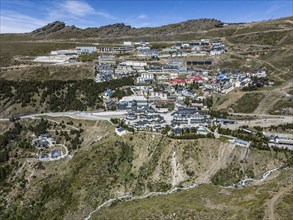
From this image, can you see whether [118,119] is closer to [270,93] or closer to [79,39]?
[270,93]

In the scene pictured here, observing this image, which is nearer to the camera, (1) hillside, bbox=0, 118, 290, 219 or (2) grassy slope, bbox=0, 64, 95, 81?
(1) hillside, bbox=0, 118, 290, 219

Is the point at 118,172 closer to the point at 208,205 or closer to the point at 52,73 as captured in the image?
the point at 208,205

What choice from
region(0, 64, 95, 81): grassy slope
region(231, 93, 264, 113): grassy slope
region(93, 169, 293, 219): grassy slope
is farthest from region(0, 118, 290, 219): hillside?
region(0, 64, 95, 81): grassy slope

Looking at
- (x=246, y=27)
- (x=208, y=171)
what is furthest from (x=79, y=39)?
(x=208, y=171)

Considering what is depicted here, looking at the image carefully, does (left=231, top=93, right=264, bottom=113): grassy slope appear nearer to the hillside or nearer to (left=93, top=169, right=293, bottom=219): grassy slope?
the hillside

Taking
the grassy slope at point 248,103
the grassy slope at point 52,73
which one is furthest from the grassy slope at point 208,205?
the grassy slope at point 52,73

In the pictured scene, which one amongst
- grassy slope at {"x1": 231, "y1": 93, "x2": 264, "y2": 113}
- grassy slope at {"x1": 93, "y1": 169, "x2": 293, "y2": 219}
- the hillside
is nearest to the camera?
grassy slope at {"x1": 93, "y1": 169, "x2": 293, "y2": 219}

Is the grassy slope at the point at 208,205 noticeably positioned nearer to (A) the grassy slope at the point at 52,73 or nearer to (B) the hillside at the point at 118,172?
(B) the hillside at the point at 118,172

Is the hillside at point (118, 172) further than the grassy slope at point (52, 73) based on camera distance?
No

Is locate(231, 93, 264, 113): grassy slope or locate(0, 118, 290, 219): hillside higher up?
locate(231, 93, 264, 113): grassy slope

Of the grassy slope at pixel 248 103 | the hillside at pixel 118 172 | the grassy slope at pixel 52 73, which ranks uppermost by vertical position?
the grassy slope at pixel 52 73
